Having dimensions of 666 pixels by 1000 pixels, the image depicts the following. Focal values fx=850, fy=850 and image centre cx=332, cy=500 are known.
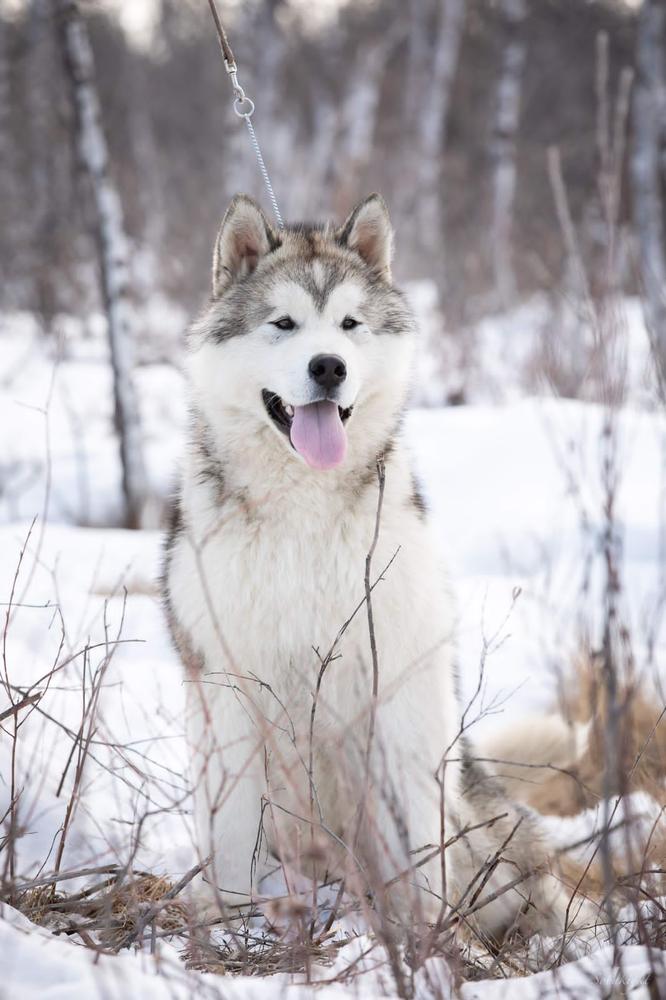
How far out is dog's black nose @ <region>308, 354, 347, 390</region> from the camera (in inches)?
77.6

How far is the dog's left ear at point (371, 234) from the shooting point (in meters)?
2.37

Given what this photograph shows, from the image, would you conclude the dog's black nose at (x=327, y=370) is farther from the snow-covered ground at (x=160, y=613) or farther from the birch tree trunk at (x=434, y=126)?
the birch tree trunk at (x=434, y=126)

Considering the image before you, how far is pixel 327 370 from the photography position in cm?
197

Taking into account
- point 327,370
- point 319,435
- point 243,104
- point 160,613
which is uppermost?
point 243,104

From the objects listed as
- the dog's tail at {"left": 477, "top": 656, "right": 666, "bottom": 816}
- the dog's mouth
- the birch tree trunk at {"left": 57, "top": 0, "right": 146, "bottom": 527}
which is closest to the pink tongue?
the dog's mouth

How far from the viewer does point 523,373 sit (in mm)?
7441

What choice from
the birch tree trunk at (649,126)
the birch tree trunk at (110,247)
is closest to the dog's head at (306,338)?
the birch tree trunk at (110,247)

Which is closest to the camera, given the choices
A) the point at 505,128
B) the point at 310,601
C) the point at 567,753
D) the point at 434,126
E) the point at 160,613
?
the point at 310,601

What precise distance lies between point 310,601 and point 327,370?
535 millimetres

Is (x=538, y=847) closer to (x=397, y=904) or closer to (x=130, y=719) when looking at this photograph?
(x=397, y=904)

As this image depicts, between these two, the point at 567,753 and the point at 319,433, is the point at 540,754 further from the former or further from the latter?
the point at 319,433

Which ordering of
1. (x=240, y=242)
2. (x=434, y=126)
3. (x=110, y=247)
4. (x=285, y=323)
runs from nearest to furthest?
(x=285, y=323) → (x=240, y=242) → (x=110, y=247) → (x=434, y=126)

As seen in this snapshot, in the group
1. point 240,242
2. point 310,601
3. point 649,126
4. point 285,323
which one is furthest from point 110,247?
point 649,126

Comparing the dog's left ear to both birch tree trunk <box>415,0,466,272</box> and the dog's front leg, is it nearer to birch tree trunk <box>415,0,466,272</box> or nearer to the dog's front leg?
the dog's front leg
